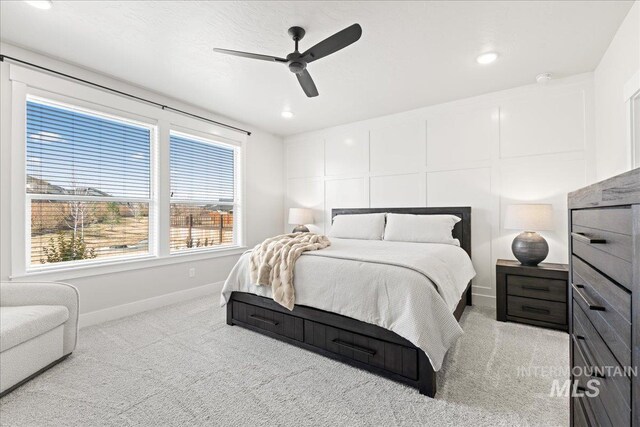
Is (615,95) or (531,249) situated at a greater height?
(615,95)

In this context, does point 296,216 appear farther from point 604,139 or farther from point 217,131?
point 604,139

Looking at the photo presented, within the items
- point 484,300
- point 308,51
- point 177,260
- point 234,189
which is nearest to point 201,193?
point 234,189

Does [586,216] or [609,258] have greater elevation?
[586,216]

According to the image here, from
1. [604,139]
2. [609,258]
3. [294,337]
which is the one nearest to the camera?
[609,258]

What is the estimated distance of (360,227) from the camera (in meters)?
4.00

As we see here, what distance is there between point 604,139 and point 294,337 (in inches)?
136

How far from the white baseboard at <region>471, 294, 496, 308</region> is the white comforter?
1.20 m

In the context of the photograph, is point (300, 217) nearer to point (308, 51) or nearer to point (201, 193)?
point (201, 193)

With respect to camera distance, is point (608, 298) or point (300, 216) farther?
point (300, 216)

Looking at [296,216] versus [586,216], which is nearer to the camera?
[586,216]

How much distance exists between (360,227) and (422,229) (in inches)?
33.0

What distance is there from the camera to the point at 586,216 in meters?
0.99

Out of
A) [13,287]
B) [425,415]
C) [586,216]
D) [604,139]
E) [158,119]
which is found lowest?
[425,415]

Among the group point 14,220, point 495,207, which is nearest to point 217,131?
point 14,220
